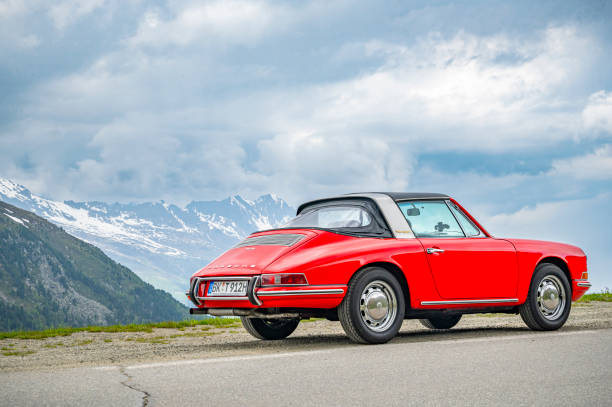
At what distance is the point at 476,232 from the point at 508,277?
0.64 m

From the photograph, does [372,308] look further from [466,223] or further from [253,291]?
[466,223]

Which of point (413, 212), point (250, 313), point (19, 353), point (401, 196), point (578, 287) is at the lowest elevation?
point (19, 353)

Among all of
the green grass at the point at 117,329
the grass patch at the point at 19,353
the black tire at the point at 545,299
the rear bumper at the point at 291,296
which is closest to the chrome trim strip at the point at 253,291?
the rear bumper at the point at 291,296

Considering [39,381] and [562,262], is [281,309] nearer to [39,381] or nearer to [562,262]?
[39,381]

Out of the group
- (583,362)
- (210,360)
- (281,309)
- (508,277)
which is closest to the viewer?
(583,362)

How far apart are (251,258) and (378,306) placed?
138 centimetres

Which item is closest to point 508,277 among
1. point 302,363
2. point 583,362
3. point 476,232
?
point 476,232

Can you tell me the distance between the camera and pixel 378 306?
7.37m

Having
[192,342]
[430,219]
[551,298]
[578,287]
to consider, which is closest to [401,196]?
[430,219]

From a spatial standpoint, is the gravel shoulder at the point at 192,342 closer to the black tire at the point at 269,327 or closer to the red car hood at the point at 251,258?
the black tire at the point at 269,327

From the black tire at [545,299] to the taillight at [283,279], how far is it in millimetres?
3235

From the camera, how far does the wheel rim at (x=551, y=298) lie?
352 inches

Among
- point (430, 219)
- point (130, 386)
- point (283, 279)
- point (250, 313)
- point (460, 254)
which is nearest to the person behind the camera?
point (130, 386)

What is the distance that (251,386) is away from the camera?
5.18 meters
